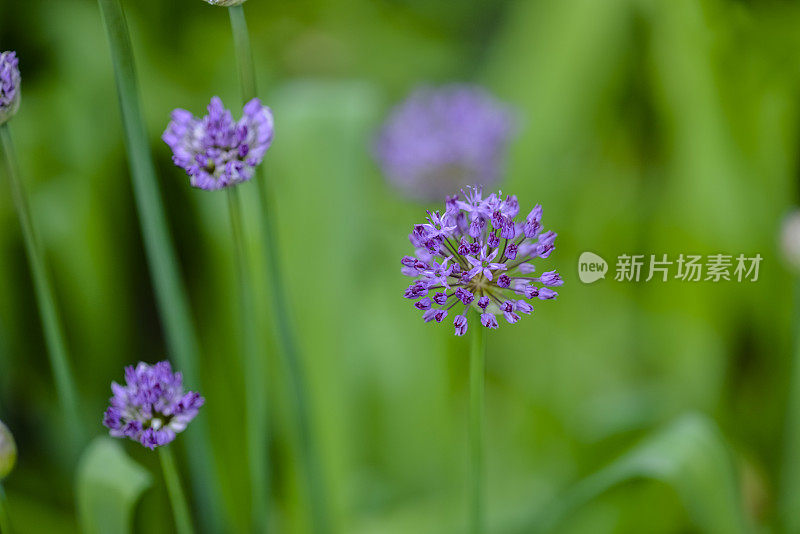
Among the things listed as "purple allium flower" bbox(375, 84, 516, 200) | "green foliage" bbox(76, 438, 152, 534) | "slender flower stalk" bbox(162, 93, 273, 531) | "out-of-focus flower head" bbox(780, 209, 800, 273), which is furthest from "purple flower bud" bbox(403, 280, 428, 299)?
"purple allium flower" bbox(375, 84, 516, 200)

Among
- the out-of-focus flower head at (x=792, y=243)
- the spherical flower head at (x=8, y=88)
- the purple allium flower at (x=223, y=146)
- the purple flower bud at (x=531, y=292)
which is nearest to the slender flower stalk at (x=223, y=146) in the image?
the purple allium flower at (x=223, y=146)

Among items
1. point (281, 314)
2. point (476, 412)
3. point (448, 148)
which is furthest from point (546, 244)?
point (448, 148)

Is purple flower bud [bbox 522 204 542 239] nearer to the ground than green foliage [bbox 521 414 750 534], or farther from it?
farther from it

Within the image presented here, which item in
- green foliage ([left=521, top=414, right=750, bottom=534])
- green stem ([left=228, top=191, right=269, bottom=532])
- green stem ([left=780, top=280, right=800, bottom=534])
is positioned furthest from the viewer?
green stem ([left=780, top=280, right=800, bottom=534])

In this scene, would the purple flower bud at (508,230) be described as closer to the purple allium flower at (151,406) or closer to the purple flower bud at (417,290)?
the purple flower bud at (417,290)

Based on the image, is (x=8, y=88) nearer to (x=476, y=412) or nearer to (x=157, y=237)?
(x=157, y=237)

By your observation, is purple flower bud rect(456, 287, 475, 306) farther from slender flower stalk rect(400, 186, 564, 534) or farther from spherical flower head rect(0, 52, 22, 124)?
spherical flower head rect(0, 52, 22, 124)

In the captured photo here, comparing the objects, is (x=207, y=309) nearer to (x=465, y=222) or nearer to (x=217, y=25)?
(x=217, y=25)
